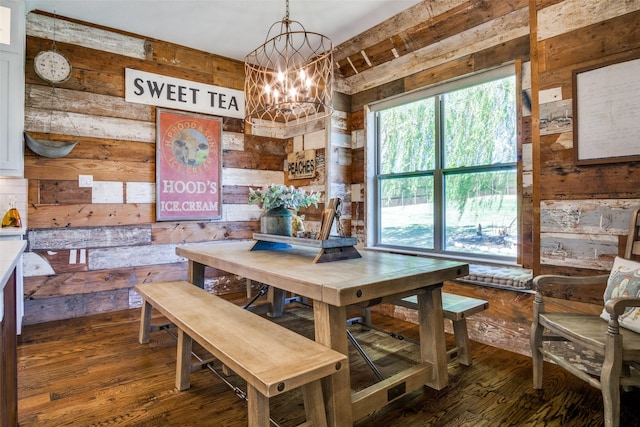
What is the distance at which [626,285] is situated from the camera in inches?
73.4

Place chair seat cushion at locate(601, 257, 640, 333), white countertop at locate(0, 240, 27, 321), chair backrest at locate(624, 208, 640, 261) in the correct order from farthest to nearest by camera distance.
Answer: chair backrest at locate(624, 208, 640, 261) → chair seat cushion at locate(601, 257, 640, 333) → white countertop at locate(0, 240, 27, 321)

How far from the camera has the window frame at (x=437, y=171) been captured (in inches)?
115

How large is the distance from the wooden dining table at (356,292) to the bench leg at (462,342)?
0.37 m

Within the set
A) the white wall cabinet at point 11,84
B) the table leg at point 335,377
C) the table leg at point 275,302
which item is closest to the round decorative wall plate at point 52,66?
the white wall cabinet at point 11,84

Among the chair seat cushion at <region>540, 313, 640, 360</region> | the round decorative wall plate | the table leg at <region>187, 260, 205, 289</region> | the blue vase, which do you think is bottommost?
the chair seat cushion at <region>540, 313, 640, 360</region>

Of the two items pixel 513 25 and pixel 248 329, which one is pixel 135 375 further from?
pixel 513 25

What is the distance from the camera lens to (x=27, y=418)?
183 cm

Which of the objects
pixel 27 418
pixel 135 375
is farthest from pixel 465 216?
pixel 27 418

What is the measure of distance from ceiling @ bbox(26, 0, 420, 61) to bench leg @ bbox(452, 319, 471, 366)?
8.64 ft

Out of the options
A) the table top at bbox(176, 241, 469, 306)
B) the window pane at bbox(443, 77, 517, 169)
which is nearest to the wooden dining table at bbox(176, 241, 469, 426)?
the table top at bbox(176, 241, 469, 306)

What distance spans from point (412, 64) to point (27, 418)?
3838 mm

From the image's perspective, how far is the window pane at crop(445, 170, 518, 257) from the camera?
2959 mm

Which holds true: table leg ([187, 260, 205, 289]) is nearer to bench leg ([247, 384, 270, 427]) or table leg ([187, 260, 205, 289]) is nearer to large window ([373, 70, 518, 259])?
bench leg ([247, 384, 270, 427])

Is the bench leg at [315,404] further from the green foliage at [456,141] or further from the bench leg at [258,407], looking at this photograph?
the green foliage at [456,141]
